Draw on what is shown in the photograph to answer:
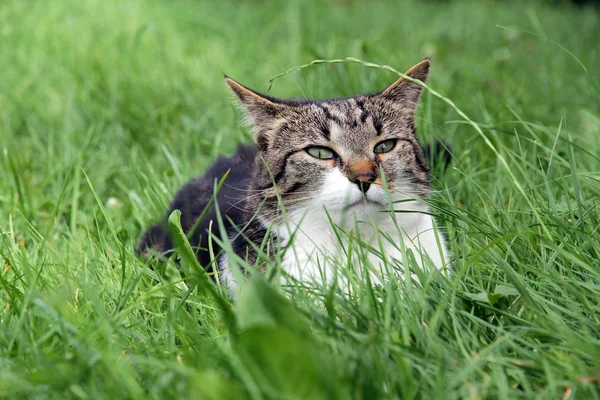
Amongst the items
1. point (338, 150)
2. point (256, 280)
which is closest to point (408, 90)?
point (338, 150)

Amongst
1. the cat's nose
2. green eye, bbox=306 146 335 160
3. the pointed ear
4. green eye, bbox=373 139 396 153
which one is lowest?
the cat's nose

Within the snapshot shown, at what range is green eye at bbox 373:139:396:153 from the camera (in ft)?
8.25

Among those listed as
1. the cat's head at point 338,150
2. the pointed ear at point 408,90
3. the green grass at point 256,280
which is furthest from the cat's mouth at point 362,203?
the pointed ear at point 408,90

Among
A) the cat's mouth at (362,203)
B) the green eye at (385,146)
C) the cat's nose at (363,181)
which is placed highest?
the green eye at (385,146)

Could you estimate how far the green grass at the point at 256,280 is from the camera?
1513 mm

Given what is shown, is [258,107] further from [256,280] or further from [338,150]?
[256,280]

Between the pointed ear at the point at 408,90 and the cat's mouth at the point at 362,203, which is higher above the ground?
the pointed ear at the point at 408,90

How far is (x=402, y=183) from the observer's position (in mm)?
2453

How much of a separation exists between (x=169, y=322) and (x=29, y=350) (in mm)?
358

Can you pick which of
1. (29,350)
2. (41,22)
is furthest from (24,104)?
(29,350)

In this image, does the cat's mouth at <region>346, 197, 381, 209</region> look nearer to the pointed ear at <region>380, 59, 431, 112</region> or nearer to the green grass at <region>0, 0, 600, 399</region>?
the green grass at <region>0, 0, 600, 399</region>

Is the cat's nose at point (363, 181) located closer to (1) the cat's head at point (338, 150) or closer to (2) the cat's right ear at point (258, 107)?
(1) the cat's head at point (338, 150)

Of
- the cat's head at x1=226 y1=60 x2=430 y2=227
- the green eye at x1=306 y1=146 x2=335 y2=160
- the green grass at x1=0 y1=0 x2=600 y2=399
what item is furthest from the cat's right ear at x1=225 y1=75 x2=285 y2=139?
the green grass at x1=0 y1=0 x2=600 y2=399

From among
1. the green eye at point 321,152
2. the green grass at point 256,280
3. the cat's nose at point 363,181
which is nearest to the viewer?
the green grass at point 256,280
